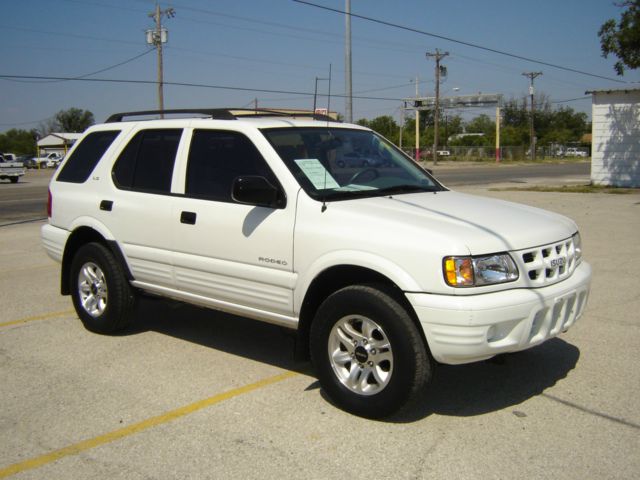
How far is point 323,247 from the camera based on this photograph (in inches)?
174

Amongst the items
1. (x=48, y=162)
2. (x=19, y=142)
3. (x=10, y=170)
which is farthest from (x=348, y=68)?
(x=19, y=142)

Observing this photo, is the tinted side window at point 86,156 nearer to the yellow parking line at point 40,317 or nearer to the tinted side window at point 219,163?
the tinted side window at point 219,163

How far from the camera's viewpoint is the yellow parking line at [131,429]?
3.71 meters

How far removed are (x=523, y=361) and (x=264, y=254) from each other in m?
2.21

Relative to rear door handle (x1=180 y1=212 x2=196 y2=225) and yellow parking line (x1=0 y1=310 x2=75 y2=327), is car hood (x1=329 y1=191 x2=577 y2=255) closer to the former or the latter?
rear door handle (x1=180 y1=212 x2=196 y2=225)

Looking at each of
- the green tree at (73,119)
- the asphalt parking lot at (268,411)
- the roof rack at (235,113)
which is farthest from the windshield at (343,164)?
the green tree at (73,119)

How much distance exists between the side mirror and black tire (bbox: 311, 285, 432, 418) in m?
0.80

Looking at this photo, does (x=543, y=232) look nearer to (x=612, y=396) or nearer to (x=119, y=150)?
(x=612, y=396)

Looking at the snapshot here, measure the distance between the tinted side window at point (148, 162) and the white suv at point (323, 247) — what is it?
0.6 inches

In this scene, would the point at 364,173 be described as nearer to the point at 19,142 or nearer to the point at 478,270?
the point at 478,270

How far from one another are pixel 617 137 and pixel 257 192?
23.8m

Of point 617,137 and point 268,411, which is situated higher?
point 617,137

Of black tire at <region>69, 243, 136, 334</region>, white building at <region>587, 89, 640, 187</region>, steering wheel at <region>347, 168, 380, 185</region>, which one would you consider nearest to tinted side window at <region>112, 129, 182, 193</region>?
black tire at <region>69, 243, 136, 334</region>

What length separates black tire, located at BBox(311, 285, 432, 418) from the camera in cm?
402
